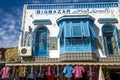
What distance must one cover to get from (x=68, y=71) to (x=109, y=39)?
491cm

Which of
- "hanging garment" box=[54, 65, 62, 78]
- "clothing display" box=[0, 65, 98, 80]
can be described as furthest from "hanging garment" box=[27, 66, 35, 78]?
"hanging garment" box=[54, 65, 62, 78]

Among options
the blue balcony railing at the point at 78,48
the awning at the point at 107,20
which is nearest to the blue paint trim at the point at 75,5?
the awning at the point at 107,20

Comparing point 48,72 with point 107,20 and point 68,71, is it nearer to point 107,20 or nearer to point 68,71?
point 68,71

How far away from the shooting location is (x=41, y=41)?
16.0m

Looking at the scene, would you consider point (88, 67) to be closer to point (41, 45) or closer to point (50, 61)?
point (50, 61)

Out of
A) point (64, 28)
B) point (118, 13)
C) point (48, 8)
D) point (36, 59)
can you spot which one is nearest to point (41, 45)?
point (36, 59)

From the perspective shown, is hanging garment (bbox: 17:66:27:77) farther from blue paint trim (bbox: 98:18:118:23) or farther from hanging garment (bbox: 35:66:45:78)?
A: blue paint trim (bbox: 98:18:118:23)

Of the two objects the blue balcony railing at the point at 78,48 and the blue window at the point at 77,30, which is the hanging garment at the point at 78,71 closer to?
the blue balcony railing at the point at 78,48

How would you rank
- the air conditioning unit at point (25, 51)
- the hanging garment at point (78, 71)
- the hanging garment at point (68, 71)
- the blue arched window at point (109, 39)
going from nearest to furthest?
the hanging garment at point (78, 71) → the hanging garment at point (68, 71) → the air conditioning unit at point (25, 51) → the blue arched window at point (109, 39)

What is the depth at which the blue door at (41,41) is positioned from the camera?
15555 mm

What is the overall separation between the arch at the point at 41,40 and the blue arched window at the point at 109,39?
4937mm

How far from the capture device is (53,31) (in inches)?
636

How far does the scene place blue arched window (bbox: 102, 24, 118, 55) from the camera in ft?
51.4

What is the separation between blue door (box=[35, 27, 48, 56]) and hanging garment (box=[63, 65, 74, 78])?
8.15ft
